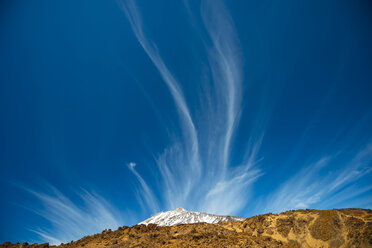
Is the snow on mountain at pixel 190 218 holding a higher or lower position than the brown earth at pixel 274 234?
higher

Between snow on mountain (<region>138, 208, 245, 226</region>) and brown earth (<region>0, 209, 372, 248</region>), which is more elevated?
snow on mountain (<region>138, 208, 245, 226</region>)

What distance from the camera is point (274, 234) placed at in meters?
37.8

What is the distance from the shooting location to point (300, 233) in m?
35.5

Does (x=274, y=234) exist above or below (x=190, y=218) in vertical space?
below

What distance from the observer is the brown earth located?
28.8 metres

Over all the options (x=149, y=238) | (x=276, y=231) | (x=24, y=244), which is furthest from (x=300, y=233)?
(x=24, y=244)

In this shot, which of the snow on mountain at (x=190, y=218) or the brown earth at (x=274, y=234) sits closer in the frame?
the brown earth at (x=274, y=234)

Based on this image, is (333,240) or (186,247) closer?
(186,247)

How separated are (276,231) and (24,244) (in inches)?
2095

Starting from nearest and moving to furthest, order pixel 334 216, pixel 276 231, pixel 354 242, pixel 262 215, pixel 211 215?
1. pixel 354 242
2. pixel 334 216
3. pixel 276 231
4. pixel 262 215
5. pixel 211 215

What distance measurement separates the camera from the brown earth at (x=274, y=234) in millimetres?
28828

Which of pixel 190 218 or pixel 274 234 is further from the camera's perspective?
pixel 190 218

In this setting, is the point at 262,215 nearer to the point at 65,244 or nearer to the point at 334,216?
the point at 334,216

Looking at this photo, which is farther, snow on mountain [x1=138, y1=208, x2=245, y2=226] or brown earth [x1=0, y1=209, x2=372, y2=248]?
snow on mountain [x1=138, y1=208, x2=245, y2=226]
